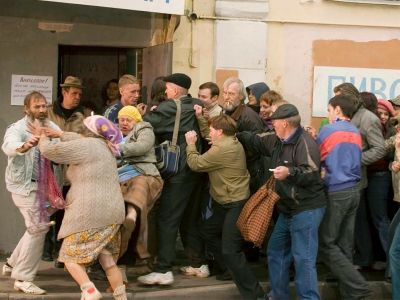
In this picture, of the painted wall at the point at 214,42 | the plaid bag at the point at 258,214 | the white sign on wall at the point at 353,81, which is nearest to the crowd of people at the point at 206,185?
the plaid bag at the point at 258,214

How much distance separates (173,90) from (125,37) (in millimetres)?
1755

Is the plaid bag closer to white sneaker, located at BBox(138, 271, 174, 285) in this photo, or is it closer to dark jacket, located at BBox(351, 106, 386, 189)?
white sneaker, located at BBox(138, 271, 174, 285)

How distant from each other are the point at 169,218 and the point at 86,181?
1392 mm

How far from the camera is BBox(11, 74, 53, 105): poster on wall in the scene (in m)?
9.26

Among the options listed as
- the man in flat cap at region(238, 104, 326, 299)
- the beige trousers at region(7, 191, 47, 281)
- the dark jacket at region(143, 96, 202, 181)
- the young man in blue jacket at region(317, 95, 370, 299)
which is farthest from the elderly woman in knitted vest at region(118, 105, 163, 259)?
the young man in blue jacket at region(317, 95, 370, 299)

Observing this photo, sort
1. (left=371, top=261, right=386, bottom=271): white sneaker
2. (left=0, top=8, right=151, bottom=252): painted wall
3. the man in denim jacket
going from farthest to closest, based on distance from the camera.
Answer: (left=0, top=8, right=151, bottom=252): painted wall, (left=371, top=261, right=386, bottom=271): white sneaker, the man in denim jacket

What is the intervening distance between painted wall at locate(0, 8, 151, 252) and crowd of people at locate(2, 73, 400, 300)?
824 millimetres

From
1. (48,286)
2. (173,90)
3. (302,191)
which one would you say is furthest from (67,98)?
(302,191)

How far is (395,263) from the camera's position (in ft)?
24.8

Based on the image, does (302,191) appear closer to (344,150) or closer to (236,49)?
(344,150)

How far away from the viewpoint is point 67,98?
8570 millimetres

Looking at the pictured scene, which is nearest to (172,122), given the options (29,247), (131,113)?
(131,113)

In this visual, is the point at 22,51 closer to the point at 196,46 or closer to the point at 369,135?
the point at 196,46

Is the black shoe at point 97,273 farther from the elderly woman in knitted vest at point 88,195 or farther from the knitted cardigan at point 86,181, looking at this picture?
the knitted cardigan at point 86,181
